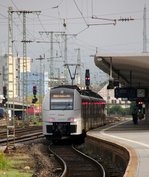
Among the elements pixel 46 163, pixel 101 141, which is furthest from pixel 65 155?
pixel 46 163

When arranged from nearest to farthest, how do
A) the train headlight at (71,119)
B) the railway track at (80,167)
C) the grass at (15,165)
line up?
the grass at (15,165)
the railway track at (80,167)
the train headlight at (71,119)

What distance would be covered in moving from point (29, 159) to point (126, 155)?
634cm

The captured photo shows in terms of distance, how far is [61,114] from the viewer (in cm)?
3456

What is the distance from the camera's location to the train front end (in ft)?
113

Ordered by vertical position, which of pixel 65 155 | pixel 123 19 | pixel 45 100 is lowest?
pixel 65 155

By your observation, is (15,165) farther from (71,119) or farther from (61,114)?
(61,114)

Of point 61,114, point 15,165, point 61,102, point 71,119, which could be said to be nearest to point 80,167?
point 15,165

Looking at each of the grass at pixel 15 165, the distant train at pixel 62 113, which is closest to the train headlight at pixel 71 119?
the distant train at pixel 62 113

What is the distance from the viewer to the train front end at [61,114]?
1355 inches

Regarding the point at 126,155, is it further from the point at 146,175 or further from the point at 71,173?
the point at 146,175

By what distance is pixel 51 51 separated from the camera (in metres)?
66.3

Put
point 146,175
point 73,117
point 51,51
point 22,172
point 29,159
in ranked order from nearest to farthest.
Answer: point 146,175 < point 22,172 < point 29,159 < point 73,117 < point 51,51

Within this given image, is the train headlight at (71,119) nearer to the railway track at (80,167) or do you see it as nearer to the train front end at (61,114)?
the train front end at (61,114)

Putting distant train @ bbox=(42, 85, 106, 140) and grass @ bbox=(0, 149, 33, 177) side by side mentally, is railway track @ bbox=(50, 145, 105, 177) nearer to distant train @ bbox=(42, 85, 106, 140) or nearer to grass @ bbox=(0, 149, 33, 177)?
grass @ bbox=(0, 149, 33, 177)
